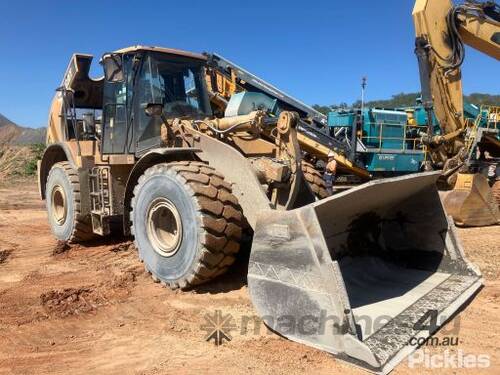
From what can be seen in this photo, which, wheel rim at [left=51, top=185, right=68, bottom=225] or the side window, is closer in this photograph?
the side window

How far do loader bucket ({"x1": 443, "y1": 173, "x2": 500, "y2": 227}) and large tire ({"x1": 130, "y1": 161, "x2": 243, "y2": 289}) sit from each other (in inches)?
199

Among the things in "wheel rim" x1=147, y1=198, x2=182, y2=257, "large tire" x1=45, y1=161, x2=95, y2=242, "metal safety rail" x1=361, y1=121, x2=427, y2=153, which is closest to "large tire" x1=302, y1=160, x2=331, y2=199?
"wheel rim" x1=147, y1=198, x2=182, y2=257

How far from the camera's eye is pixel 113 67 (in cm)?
629

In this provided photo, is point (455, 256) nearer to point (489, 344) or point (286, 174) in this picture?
point (489, 344)

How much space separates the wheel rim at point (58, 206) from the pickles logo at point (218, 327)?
4.16 metres

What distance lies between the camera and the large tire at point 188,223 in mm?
4465

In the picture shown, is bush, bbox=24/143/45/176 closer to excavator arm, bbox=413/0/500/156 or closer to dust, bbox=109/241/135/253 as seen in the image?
dust, bbox=109/241/135/253

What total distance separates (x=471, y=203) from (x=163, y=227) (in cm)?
551

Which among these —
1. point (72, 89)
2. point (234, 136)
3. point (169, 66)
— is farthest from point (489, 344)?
point (72, 89)

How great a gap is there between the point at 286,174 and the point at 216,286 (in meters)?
1.29

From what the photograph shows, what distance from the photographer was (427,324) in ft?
12.2

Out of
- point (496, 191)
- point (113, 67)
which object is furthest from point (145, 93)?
point (496, 191)

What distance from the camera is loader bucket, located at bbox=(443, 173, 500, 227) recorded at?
324 inches

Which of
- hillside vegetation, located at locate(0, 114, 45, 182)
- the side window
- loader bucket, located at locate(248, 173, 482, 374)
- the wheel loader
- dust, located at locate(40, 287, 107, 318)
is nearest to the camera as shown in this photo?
loader bucket, located at locate(248, 173, 482, 374)
